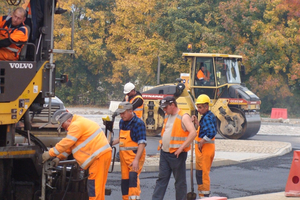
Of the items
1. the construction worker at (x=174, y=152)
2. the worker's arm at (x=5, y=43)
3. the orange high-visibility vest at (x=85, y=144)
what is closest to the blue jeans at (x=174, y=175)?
the construction worker at (x=174, y=152)

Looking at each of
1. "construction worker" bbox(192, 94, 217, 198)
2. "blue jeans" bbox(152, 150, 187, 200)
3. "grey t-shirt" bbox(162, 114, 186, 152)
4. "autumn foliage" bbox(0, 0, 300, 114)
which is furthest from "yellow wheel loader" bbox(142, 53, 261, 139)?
"autumn foliage" bbox(0, 0, 300, 114)

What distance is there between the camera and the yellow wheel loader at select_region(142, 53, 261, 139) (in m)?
18.4

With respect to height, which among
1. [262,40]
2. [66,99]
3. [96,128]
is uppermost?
[262,40]

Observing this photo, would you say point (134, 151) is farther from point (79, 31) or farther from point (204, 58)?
point (79, 31)

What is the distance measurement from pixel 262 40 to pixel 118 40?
37.6 feet

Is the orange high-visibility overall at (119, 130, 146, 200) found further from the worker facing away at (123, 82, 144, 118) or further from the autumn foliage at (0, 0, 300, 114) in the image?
the autumn foliage at (0, 0, 300, 114)

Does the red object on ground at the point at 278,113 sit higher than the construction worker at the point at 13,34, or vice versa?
the construction worker at the point at 13,34

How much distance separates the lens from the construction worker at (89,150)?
21.4 ft

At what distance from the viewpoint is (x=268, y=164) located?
12883 millimetres

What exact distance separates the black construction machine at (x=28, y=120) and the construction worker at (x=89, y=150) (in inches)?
12.2

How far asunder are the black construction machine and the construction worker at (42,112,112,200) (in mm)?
310

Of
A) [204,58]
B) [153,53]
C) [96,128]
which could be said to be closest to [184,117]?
[96,128]

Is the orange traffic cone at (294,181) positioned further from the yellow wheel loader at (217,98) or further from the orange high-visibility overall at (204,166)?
the yellow wheel loader at (217,98)

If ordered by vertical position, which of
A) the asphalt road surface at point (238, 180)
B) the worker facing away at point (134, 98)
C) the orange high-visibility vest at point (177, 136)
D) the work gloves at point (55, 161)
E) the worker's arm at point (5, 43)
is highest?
the worker's arm at point (5, 43)
